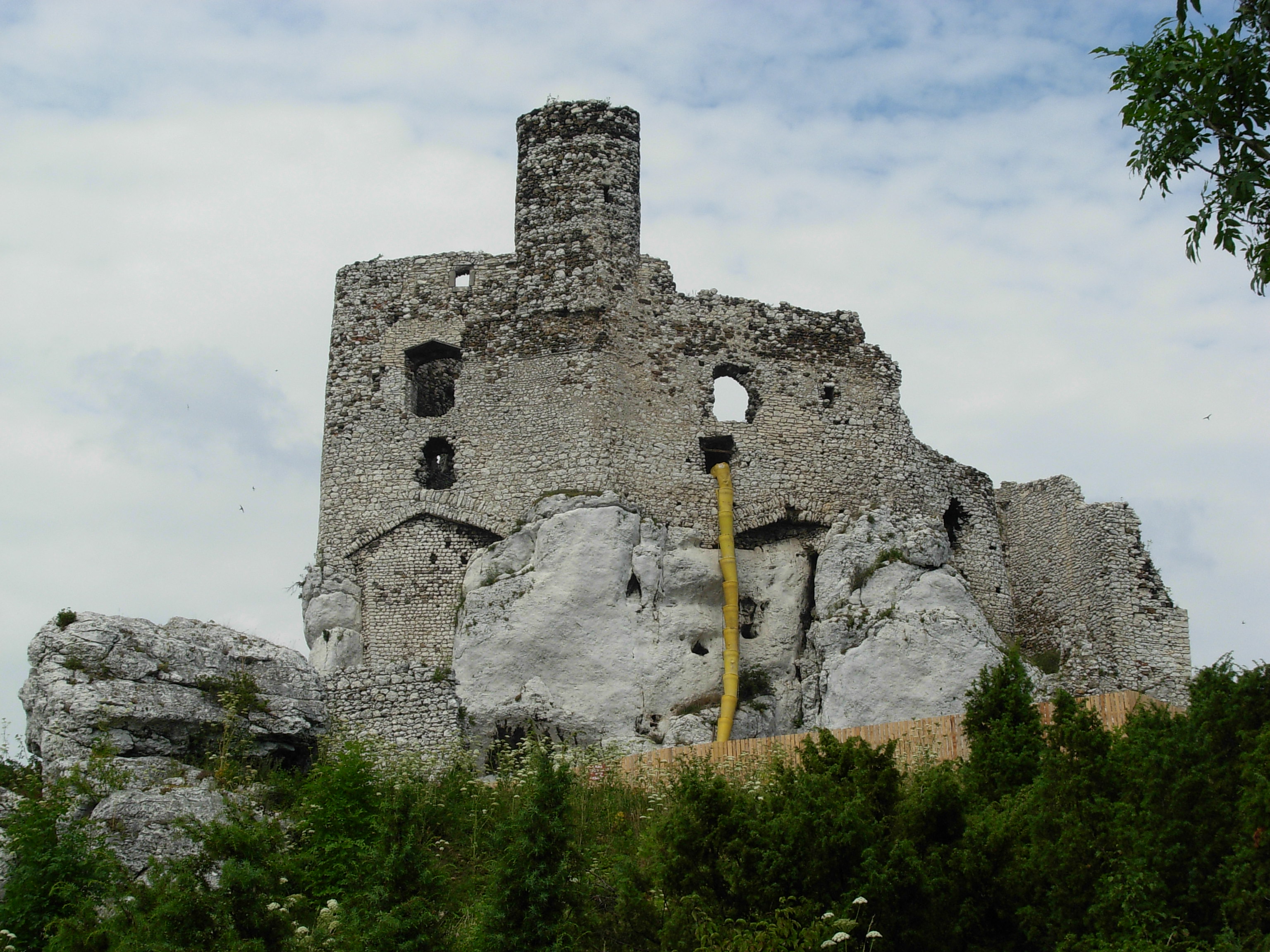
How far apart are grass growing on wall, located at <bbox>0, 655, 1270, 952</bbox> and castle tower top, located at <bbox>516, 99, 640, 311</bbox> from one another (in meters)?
14.2

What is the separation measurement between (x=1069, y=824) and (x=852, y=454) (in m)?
15.6

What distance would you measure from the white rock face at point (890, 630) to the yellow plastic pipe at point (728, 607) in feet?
4.29

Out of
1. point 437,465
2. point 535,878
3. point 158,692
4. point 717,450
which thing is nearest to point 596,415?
point 717,450

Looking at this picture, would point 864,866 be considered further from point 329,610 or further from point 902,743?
point 329,610

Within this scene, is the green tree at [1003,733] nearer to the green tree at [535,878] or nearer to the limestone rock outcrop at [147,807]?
the green tree at [535,878]

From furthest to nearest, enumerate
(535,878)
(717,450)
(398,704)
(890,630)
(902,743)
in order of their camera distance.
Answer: (717,450), (890,630), (398,704), (902,743), (535,878)

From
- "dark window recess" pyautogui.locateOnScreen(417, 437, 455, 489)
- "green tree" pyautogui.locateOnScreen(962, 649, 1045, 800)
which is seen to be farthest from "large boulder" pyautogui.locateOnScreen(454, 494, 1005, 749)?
"green tree" pyautogui.locateOnScreen(962, 649, 1045, 800)

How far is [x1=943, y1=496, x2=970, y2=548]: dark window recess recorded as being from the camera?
31.2 metres

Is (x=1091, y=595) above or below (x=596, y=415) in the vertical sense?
below

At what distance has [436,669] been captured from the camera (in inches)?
1030

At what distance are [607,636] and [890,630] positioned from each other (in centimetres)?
475

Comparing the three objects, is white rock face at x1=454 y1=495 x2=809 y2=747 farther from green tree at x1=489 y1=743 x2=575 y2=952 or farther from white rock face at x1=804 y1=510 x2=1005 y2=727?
green tree at x1=489 y1=743 x2=575 y2=952

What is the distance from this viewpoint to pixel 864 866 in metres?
14.0

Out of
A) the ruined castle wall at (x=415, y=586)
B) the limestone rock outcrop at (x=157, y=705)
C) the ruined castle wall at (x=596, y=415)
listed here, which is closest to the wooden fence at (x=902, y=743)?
the limestone rock outcrop at (x=157, y=705)
